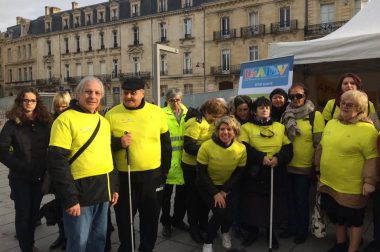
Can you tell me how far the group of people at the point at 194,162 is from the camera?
3041 millimetres

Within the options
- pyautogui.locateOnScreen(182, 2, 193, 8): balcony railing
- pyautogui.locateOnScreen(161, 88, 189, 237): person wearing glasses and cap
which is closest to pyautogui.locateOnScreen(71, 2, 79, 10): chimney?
pyautogui.locateOnScreen(182, 2, 193, 8): balcony railing

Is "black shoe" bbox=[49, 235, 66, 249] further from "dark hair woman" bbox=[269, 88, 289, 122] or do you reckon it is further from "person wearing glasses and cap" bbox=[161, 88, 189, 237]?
"dark hair woman" bbox=[269, 88, 289, 122]

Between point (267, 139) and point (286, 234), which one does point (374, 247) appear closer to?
point (286, 234)

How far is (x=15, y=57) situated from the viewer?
52438mm

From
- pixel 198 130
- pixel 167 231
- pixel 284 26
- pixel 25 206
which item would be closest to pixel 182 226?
pixel 167 231

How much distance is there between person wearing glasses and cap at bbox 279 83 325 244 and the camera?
13.3 feet

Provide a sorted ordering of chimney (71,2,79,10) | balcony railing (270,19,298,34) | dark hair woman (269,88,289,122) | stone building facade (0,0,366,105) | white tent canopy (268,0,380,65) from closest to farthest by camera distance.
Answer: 1. dark hair woman (269,88,289,122)
2. white tent canopy (268,0,380,65)
3. balcony railing (270,19,298,34)
4. stone building facade (0,0,366,105)
5. chimney (71,2,79,10)

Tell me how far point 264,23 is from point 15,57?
119 ft

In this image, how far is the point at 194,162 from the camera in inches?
168

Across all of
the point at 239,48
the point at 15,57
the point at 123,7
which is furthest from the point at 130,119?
the point at 15,57

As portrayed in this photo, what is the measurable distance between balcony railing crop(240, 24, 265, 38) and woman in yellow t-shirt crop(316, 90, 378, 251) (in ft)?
106

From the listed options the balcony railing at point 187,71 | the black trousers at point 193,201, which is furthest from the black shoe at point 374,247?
the balcony railing at point 187,71

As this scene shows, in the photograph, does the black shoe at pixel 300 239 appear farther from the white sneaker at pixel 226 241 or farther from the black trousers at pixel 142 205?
the black trousers at pixel 142 205

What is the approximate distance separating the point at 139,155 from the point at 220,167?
883 mm
